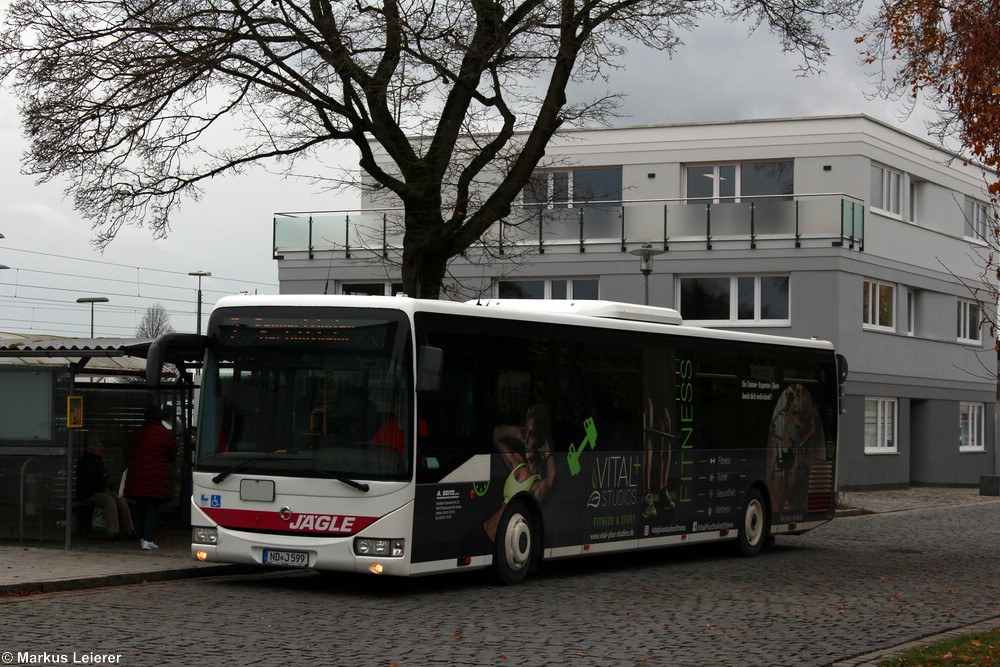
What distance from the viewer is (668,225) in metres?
39.8

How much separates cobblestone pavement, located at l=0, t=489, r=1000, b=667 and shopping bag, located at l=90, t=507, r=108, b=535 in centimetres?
312

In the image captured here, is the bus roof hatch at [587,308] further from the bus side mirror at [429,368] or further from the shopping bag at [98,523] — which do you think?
the shopping bag at [98,523]

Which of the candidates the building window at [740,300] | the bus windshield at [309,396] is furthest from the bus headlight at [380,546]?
the building window at [740,300]

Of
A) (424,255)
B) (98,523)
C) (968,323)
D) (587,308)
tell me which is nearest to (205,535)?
(98,523)

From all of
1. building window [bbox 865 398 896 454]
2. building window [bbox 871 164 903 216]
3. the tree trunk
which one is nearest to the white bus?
the tree trunk

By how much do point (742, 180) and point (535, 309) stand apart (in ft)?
82.3

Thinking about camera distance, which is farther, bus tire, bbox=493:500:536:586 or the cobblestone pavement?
bus tire, bbox=493:500:536:586

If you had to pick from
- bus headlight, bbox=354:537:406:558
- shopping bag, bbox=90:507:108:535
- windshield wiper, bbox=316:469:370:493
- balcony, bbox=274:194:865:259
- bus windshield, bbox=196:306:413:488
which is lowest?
shopping bag, bbox=90:507:108:535

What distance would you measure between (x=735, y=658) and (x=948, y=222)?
38.3 metres

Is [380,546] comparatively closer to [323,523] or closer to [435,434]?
[323,523]

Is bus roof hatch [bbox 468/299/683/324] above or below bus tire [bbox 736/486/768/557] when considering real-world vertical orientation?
above

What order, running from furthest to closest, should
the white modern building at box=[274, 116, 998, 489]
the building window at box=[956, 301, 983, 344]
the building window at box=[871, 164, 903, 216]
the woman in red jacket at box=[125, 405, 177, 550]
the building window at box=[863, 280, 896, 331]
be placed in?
1. the building window at box=[956, 301, 983, 344]
2. the building window at box=[871, 164, 903, 216]
3. the building window at box=[863, 280, 896, 331]
4. the white modern building at box=[274, 116, 998, 489]
5. the woman in red jacket at box=[125, 405, 177, 550]

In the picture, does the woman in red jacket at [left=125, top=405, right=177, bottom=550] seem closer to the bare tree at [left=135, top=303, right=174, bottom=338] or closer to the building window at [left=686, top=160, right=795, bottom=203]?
the building window at [left=686, top=160, right=795, bottom=203]

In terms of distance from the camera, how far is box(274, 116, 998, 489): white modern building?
127 feet
